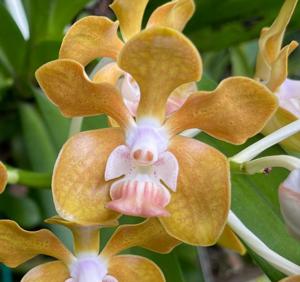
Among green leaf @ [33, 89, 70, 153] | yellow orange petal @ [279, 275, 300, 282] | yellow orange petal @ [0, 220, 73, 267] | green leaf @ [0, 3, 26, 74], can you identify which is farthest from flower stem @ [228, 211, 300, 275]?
green leaf @ [0, 3, 26, 74]

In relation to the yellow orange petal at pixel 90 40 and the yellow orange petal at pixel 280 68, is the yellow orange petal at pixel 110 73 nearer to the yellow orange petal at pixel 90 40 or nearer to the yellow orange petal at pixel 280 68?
the yellow orange petal at pixel 90 40

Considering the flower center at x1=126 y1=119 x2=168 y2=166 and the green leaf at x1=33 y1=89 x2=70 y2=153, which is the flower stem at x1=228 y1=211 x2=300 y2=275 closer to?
the flower center at x1=126 y1=119 x2=168 y2=166

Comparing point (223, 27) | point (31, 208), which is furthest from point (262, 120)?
point (31, 208)

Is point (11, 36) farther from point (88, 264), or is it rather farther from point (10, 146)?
point (88, 264)

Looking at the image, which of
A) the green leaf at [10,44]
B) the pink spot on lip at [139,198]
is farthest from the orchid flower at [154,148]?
the green leaf at [10,44]

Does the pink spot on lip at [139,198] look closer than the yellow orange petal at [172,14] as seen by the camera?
Yes

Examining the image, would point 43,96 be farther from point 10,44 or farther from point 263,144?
point 263,144
